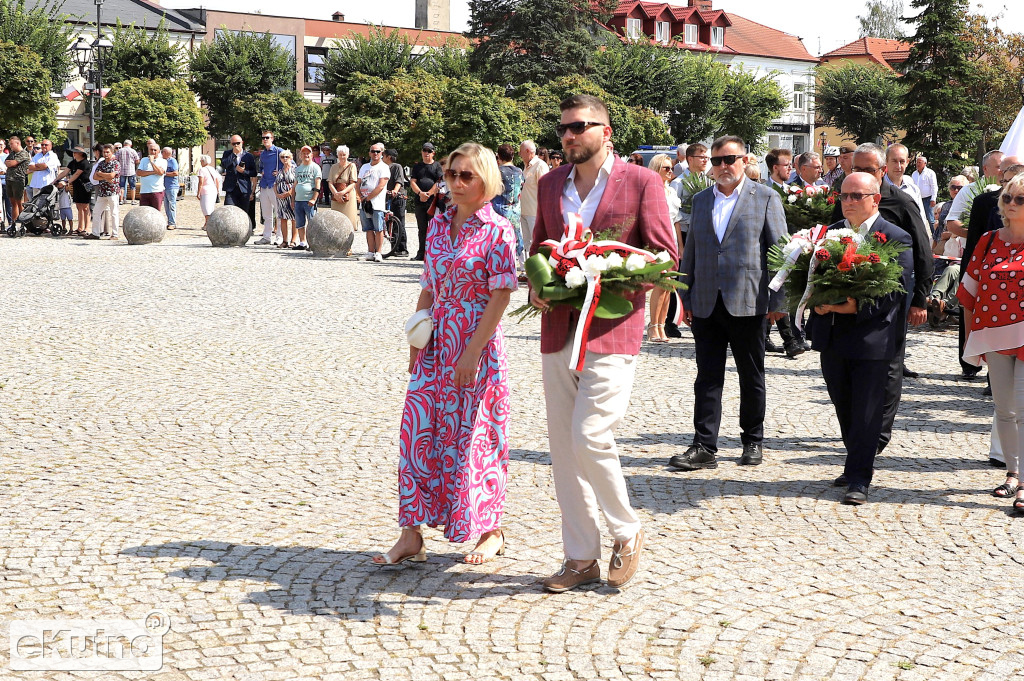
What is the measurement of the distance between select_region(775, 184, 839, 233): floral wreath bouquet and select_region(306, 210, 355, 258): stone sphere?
9.78 metres

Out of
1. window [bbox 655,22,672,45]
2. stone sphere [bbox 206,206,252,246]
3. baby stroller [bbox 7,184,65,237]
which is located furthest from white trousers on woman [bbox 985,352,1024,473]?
window [bbox 655,22,672,45]

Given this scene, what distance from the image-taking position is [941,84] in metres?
52.0

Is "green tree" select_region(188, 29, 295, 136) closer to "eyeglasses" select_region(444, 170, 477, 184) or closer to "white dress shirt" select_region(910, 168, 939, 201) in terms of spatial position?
"white dress shirt" select_region(910, 168, 939, 201)

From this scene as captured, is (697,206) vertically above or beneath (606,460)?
above

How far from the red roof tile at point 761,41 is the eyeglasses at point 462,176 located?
288 feet

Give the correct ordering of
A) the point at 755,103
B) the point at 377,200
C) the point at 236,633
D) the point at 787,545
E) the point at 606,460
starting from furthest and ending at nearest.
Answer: the point at 755,103 → the point at 377,200 → the point at 787,545 → the point at 606,460 → the point at 236,633

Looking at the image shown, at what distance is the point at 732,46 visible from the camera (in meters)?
89.4

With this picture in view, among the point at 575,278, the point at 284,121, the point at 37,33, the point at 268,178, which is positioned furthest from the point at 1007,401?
the point at 284,121

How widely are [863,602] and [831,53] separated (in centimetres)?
9748

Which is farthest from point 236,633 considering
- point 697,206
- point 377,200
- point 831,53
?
point 831,53

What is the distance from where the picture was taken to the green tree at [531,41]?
57.8 metres

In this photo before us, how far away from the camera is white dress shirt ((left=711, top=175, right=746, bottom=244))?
7387 mm

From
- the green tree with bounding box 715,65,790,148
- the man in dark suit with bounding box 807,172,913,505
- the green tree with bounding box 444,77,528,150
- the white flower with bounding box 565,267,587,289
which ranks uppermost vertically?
→ the green tree with bounding box 715,65,790,148

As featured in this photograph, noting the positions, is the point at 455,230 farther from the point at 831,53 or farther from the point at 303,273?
the point at 831,53
